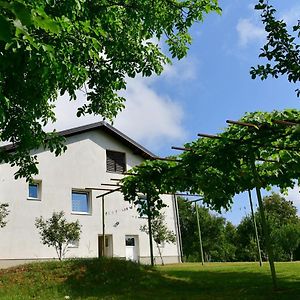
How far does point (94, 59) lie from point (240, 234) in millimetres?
34690

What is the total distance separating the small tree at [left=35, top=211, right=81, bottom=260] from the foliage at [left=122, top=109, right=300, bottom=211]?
5486 millimetres

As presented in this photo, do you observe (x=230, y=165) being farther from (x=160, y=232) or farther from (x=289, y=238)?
(x=289, y=238)

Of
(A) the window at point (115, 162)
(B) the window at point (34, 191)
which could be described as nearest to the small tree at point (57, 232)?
(B) the window at point (34, 191)

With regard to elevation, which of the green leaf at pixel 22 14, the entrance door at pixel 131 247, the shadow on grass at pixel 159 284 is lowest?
the shadow on grass at pixel 159 284

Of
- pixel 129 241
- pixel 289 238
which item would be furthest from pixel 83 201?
pixel 289 238

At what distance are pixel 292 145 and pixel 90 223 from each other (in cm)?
1379

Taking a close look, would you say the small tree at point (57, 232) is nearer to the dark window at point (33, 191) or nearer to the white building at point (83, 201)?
the white building at point (83, 201)

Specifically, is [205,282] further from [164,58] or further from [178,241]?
[178,241]

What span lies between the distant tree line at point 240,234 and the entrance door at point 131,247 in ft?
39.3

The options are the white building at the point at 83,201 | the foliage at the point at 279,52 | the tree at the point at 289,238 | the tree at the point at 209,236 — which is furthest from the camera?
the tree at the point at 209,236

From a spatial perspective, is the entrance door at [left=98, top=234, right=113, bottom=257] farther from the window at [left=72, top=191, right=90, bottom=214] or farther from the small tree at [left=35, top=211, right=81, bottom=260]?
the small tree at [left=35, top=211, right=81, bottom=260]

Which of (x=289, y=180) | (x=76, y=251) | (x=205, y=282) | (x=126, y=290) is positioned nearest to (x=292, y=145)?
(x=289, y=180)

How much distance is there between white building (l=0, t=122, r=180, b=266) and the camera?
20172 mm

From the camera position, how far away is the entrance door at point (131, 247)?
78.7 ft
